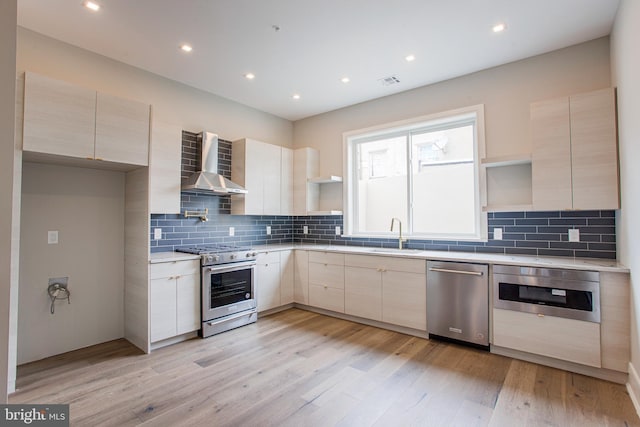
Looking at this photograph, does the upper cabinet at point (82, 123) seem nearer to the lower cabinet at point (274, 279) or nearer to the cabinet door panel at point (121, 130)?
the cabinet door panel at point (121, 130)

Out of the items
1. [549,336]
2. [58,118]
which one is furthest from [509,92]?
[58,118]

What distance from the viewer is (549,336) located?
8.71 feet

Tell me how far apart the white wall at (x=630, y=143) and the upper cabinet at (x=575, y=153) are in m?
0.09

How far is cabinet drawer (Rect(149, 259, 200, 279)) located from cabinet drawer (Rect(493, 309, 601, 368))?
297 centimetres

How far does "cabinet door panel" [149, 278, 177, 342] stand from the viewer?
3.04m

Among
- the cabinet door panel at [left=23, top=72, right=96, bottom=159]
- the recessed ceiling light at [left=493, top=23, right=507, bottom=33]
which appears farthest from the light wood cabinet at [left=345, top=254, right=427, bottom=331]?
the cabinet door panel at [left=23, top=72, right=96, bottom=159]

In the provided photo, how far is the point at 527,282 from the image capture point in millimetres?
2756

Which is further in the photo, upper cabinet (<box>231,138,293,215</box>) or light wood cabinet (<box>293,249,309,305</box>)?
light wood cabinet (<box>293,249,309,305</box>)

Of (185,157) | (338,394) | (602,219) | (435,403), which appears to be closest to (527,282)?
(602,219)

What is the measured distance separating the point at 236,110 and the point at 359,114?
175 cm

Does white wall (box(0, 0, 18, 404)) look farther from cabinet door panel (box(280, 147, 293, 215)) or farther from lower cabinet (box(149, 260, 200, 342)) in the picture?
cabinet door panel (box(280, 147, 293, 215))

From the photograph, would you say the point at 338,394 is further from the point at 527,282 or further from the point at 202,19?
the point at 202,19

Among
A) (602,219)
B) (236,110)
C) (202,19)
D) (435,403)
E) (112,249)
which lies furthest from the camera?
(236,110)

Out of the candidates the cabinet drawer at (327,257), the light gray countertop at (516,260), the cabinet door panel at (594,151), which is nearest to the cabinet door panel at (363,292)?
the cabinet drawer at (327,257)
